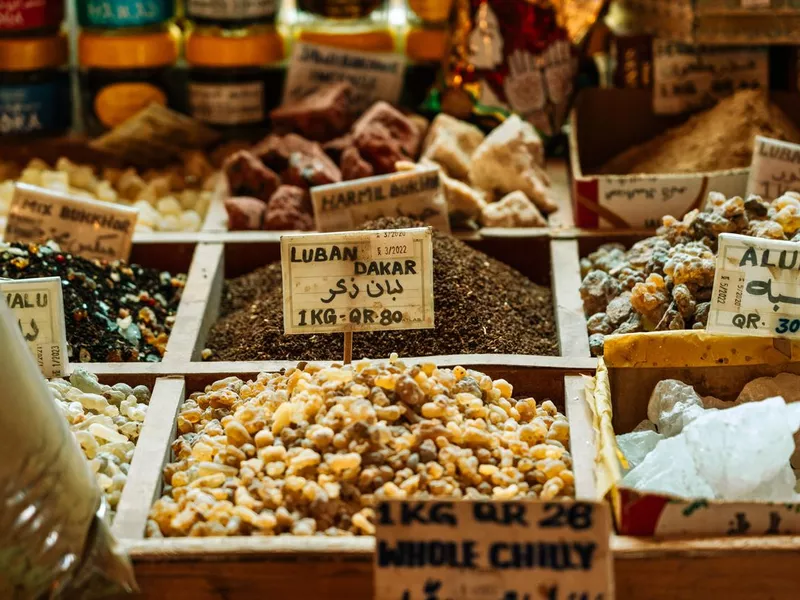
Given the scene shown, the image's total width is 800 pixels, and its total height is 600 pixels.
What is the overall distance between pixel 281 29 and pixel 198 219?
719mm

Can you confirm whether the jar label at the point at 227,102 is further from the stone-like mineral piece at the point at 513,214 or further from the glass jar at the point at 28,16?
the stone-like mineral piece at the point at 513,214

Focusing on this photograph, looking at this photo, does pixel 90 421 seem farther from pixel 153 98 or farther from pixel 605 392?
pixel 153 98

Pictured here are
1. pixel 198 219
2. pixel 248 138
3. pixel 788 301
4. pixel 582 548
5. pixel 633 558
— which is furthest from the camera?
pixel 248 138

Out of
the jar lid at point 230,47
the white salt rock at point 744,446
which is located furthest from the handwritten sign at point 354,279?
the jar lid at point 230,47

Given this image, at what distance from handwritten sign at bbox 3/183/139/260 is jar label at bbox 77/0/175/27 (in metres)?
0.66

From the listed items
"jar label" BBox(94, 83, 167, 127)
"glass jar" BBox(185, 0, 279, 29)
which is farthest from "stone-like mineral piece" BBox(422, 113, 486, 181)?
"jar label" BBox(94, 83, 167, 127)

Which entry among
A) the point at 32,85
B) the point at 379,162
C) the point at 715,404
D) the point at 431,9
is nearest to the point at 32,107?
the point at 32,85

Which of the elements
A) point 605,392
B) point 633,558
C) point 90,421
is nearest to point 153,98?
point 90,421

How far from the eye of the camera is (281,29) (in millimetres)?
2896

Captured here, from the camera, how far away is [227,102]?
278 cm

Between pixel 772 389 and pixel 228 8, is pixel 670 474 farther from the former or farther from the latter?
pixel 228 8

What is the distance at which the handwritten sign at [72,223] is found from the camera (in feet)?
7.04

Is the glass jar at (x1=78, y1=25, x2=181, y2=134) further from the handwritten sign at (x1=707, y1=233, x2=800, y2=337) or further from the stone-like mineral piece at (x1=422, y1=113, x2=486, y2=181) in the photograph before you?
the handwritten sign at (x1=707, y1=233, x2=800, y2=337)

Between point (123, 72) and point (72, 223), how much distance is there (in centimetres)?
74
